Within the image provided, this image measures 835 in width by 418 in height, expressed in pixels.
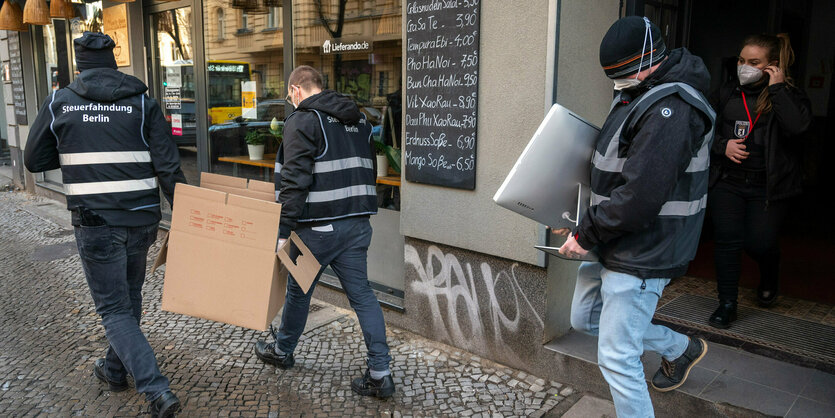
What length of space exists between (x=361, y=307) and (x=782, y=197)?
105 inches

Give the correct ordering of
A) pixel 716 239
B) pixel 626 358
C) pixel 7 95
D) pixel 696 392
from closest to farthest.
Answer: pixel 626 358 → pixel 696 392 → pixel 716 239 → pixel 7 95

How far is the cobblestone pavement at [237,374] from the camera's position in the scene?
11.4ft

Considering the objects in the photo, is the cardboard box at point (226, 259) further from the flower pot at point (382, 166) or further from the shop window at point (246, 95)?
the shop window at point (246, 95)

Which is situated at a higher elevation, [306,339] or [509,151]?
[509,151]

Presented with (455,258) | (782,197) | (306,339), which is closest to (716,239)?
(782,197)

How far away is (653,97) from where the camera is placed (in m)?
2.37

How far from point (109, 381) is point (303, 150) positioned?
1.81 meters

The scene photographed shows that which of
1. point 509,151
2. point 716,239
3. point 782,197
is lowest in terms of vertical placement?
point 716,239

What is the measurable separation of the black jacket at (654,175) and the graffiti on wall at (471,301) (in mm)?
1308

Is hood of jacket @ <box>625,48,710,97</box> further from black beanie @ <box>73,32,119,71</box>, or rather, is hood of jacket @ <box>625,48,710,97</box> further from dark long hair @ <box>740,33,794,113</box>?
black beanie @ <box>73,32,119,71</box>

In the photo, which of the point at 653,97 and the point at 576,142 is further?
the point at 576,142

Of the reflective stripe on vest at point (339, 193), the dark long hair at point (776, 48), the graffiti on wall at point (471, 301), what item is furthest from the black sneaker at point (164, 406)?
the dark long hair at point (776, 48)

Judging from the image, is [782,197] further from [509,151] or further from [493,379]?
[493,379]

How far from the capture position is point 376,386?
3.53m
